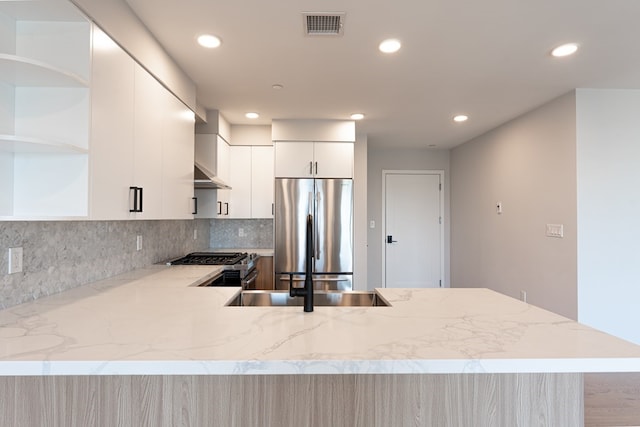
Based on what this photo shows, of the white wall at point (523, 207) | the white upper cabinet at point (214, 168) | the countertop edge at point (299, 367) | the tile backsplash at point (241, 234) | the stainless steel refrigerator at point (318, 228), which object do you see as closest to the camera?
the countertop edge at point (299, 367)

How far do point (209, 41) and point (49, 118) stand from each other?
3.65ft

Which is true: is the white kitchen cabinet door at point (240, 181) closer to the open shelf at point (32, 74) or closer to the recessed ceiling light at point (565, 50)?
the open shelf at point (32, 74)

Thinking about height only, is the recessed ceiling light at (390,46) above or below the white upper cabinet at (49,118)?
above

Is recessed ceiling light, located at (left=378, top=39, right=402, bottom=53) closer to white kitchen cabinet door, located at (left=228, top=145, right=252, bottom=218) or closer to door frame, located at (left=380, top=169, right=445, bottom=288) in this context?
white kitchen cabinet door, located at (left=228, top=145, right=252, bottom=218)

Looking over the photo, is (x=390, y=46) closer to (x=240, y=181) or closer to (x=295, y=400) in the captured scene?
(x=295, y=400)

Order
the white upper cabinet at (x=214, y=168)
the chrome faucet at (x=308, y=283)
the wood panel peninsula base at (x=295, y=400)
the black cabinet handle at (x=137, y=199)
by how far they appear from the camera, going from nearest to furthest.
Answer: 1. the wood panel peninsula base at (x=295, y=400)
2. the chrome faucet at (x=308, y=283)
3. the black cabinet handle at (x=137, y=199)
4. the white upper cabinet at (x=214, y=168)

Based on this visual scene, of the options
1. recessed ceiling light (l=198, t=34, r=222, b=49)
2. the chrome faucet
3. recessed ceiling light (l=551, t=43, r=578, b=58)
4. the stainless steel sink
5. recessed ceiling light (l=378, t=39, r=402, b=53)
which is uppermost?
recessed ceiling light (l=198, t=34, r=222, b=49)

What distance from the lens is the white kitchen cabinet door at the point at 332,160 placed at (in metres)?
3.71

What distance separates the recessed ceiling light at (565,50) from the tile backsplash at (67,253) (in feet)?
10.2

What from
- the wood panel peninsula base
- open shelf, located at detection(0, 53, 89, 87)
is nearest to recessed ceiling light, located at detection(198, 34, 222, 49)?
open shelf, located at detection(0, 53, 89, 87)

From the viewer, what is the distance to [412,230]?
17.6 ft

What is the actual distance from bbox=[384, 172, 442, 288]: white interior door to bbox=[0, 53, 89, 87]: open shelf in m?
4.57

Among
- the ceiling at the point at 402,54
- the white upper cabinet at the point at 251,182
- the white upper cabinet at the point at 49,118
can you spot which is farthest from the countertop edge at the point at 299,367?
the white upper cabinet at the point at 251,182

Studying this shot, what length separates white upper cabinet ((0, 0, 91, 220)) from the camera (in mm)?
1307
